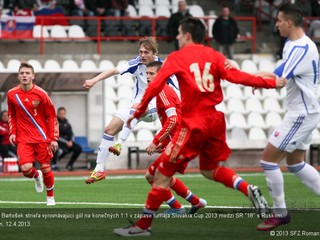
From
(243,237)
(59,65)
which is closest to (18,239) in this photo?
(243,237)

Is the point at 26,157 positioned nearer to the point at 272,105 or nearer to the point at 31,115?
the point at 31,115

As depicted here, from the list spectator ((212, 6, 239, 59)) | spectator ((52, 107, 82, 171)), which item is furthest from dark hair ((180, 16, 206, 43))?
spectator ((212, 6, 239, 59))

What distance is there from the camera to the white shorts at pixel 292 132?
38.0 ft

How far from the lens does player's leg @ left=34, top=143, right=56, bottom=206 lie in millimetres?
15516

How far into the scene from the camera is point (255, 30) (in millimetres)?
33656

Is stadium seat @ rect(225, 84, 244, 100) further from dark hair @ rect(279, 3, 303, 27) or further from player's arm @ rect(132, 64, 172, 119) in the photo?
player's arm @ rect(132, 64, 172, 119)

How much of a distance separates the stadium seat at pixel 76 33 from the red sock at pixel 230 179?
65.3ft

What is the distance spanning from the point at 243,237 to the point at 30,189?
31.8 ft

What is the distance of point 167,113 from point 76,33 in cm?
1753

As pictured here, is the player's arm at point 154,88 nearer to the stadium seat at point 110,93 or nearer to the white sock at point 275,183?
the white sock at point 275,183

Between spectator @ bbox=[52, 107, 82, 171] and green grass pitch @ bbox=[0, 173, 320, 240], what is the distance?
21.3 ft

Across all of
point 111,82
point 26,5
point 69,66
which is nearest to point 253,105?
point 111,82

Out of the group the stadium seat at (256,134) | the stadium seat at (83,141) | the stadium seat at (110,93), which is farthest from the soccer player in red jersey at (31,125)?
the stadium seat at (256,134)

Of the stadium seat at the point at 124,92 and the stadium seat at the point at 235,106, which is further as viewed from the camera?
the stadium seat at the point at 235,106
